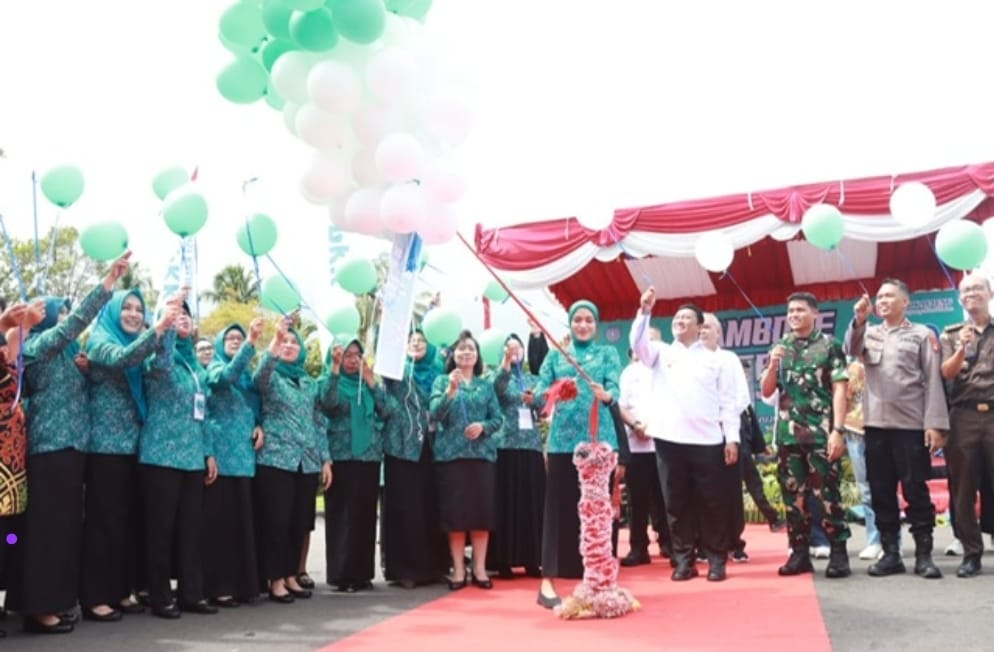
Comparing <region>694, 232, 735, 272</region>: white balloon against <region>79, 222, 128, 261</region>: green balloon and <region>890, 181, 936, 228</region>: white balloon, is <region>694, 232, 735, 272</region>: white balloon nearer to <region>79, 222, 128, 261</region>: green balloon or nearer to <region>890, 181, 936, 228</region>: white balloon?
<region>890, 181, 936, 228</region>: white balloon

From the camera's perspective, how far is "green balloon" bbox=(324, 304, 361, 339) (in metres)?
4.62

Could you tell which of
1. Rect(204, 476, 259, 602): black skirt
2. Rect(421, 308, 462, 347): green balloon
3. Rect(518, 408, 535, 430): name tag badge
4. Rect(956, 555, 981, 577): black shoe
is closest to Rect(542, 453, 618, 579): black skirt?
Rect(518, 408, 535, 430): name tag badge

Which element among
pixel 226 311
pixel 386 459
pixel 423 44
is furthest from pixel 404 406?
pixel 226 311

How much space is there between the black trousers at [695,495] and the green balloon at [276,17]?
9.28 feet

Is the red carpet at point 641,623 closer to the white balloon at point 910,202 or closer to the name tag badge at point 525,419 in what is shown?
the name tag badge at point 525,419

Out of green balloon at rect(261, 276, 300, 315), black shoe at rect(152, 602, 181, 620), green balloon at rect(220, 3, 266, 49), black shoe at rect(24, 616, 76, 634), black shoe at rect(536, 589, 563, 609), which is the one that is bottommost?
black shoe at rect(536, 589, 563, 609)

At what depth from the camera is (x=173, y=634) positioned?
358cm

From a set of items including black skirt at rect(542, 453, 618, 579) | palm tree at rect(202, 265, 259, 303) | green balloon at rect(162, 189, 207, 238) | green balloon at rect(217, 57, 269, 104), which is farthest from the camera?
palm tree at rect(202, 265, 259, 303)

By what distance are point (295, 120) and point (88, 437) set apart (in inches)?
63.2

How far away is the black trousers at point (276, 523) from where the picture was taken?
14.6ft

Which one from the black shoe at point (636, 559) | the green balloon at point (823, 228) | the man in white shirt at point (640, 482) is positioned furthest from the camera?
the green balloon at point (823, 228)

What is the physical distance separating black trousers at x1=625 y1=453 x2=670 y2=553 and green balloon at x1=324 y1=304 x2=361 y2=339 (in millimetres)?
2259

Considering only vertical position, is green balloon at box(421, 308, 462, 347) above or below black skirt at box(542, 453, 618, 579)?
above

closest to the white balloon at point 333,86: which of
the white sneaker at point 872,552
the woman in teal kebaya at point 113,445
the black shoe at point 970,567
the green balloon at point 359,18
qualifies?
the green balloon at point 359,18
